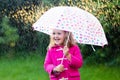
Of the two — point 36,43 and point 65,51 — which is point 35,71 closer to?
point 36,43

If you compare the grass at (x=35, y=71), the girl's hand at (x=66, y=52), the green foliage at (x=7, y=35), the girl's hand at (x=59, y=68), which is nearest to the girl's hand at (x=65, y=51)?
the girl's hand at (x=66, y=52)

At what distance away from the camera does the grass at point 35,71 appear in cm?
762

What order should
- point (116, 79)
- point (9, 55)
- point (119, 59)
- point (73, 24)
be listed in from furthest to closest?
point (9, 55)
point (119, 59)
point (116, 79)
point (73, 24)

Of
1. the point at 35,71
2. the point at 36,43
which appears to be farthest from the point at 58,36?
the point at 36,43

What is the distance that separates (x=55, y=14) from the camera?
15.4 ft

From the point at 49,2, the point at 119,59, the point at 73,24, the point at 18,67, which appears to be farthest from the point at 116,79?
the point at 73,24

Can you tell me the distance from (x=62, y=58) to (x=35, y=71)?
11.3 feet

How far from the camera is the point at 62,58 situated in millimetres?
4648

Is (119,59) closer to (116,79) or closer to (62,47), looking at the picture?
(116,79)

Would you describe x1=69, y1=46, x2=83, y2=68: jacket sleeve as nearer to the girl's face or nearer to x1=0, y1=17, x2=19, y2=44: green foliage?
the girl's face

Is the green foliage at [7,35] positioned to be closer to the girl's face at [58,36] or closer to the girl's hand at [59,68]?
the girl's face at [58,36]

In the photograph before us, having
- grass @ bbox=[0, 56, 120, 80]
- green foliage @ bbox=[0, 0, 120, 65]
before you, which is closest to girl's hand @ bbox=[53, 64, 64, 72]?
grass @ bbox=[0, 56, 120, 80]

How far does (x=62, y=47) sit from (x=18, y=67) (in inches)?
147

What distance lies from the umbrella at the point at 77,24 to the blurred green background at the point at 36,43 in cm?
290
